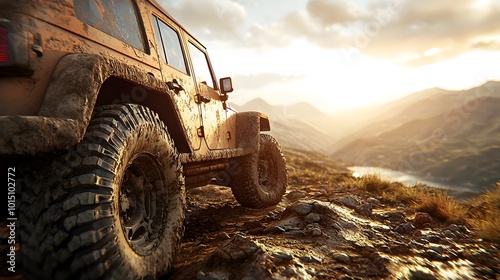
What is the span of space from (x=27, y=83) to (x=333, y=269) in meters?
1.97

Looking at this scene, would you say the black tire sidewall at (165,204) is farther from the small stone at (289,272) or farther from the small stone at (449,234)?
the small stone at (449,234)

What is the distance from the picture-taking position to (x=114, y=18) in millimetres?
2062

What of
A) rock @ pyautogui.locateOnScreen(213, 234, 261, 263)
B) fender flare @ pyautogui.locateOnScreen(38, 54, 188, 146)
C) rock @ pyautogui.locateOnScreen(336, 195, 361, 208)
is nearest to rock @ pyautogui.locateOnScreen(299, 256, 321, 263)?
rock @ pyautogui.locateOnScreen(213, 234, 261, 263)

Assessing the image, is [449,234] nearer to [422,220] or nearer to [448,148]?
[422,220]

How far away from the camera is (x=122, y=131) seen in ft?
5.08

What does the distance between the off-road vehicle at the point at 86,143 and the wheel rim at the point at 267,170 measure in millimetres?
2620

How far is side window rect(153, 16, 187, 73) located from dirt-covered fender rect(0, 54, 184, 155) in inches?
46.3

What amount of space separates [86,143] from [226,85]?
2883 millimetres

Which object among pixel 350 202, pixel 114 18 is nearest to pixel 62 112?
pixel 114 18

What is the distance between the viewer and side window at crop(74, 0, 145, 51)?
1757mm

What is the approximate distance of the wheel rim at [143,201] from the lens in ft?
5.59

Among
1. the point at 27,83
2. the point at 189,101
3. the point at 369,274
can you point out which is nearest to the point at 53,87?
the point at 27,83

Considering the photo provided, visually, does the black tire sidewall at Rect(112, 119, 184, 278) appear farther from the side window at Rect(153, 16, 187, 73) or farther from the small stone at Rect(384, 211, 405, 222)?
the small stone at Rect(384, 211, 405, 222)

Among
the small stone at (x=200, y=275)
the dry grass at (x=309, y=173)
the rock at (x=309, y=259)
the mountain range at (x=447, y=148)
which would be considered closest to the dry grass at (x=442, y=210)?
the rock at (x=309, y=259)
